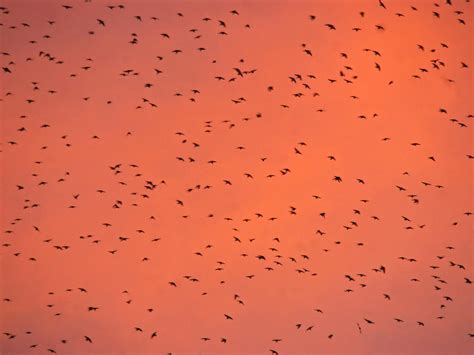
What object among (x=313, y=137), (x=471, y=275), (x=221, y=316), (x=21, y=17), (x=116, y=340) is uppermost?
(x=21, y=17)

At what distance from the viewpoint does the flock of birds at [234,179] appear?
4.00 metres

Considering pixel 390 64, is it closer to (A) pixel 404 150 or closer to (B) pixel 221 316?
(A) pixel 404 150

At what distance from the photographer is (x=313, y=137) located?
13.3 feet

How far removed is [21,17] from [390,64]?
3.07 m

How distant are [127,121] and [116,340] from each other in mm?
1786

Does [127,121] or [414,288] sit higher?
[127,121]

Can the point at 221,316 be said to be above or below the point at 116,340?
above

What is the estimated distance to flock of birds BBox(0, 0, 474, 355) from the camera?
13.1ft

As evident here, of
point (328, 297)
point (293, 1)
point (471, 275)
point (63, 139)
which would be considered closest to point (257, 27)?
point (293, 1)

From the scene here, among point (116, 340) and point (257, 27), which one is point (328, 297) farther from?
point (257, 27)


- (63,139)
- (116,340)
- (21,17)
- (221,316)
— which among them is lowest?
(116,340)

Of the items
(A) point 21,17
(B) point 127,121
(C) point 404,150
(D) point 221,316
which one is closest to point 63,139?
(B) point 127,121

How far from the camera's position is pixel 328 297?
4008 millimetres

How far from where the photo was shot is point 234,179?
404 cm
